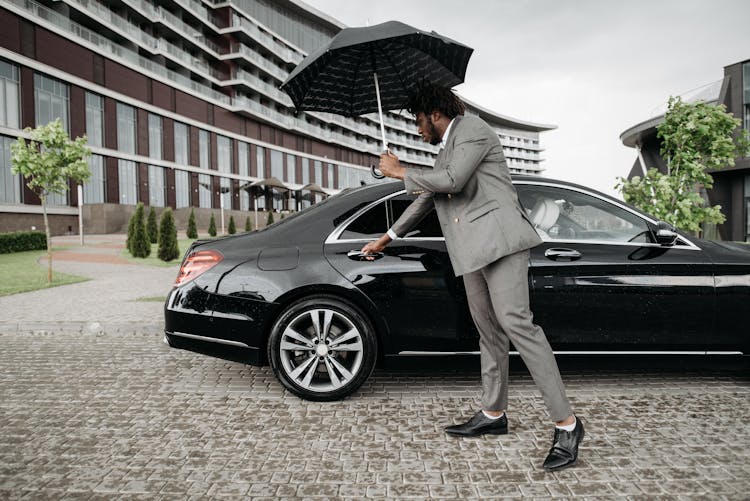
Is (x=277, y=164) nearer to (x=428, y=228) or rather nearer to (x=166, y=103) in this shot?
(x=166, y=103)

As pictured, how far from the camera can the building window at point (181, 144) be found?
147ft

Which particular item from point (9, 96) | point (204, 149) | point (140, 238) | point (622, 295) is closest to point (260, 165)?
point (204, 149)

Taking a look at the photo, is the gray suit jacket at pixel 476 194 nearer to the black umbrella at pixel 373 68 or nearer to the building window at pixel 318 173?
the black umbrella at pixel 373 68

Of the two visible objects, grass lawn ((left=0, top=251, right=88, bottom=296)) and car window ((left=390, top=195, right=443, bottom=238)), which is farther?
grass lawn ((left=0, top=251, right=88, bottom=296))

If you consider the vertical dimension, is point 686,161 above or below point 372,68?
above

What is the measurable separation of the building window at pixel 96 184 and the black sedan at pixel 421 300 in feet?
116

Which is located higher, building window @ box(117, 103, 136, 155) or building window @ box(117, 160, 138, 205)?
building window @ box(117, 103, 136, 155)

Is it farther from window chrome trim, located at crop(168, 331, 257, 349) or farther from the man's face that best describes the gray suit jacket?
window chrome trim, located at crop(168, 331, 257, 349)

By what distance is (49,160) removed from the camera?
54.6ft

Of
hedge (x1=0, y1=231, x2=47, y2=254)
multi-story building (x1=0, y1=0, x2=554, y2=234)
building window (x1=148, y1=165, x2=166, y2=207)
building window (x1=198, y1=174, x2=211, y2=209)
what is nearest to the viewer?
hedge (x1=0, y1=231, x2=47, y2=254)

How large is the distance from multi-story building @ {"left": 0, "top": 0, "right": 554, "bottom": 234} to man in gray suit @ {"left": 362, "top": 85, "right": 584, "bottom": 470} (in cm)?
2727

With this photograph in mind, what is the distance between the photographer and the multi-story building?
103ft

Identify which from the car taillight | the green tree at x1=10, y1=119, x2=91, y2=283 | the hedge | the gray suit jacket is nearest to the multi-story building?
the hedge

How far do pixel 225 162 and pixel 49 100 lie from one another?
1918 cm
